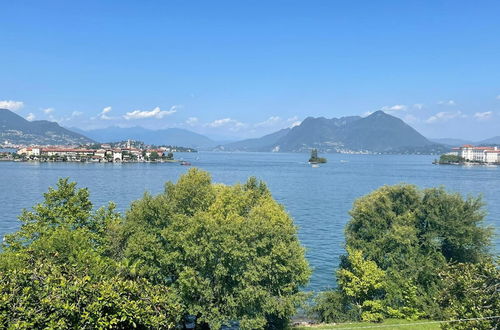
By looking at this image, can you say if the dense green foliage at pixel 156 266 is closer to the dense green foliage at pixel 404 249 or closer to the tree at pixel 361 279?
the tree at pixel 361 279

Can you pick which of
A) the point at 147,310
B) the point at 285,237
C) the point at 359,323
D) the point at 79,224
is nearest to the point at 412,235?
the point at 359,323

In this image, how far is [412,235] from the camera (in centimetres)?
2505

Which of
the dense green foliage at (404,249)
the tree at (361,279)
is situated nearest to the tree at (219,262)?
the tree at (361,279)

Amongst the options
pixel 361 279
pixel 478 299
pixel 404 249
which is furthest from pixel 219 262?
pixel 404 249

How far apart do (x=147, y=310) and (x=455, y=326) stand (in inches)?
448

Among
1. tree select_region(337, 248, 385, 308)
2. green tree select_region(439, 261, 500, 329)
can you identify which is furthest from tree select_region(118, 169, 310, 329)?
green tree select_region(439, 261, 500, 329)

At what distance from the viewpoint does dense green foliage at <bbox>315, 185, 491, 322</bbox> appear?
23828mm

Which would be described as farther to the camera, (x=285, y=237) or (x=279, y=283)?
(x=285, y=237)

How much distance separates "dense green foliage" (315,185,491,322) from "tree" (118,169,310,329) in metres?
5.57

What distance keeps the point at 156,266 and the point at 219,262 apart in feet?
10.2

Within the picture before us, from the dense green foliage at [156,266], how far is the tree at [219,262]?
48mm

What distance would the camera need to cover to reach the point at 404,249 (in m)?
25.2

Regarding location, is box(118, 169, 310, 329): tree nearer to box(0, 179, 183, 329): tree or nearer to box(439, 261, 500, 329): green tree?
box(0, 179, 183, 329): tree

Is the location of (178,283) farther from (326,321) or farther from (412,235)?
(412,235)
